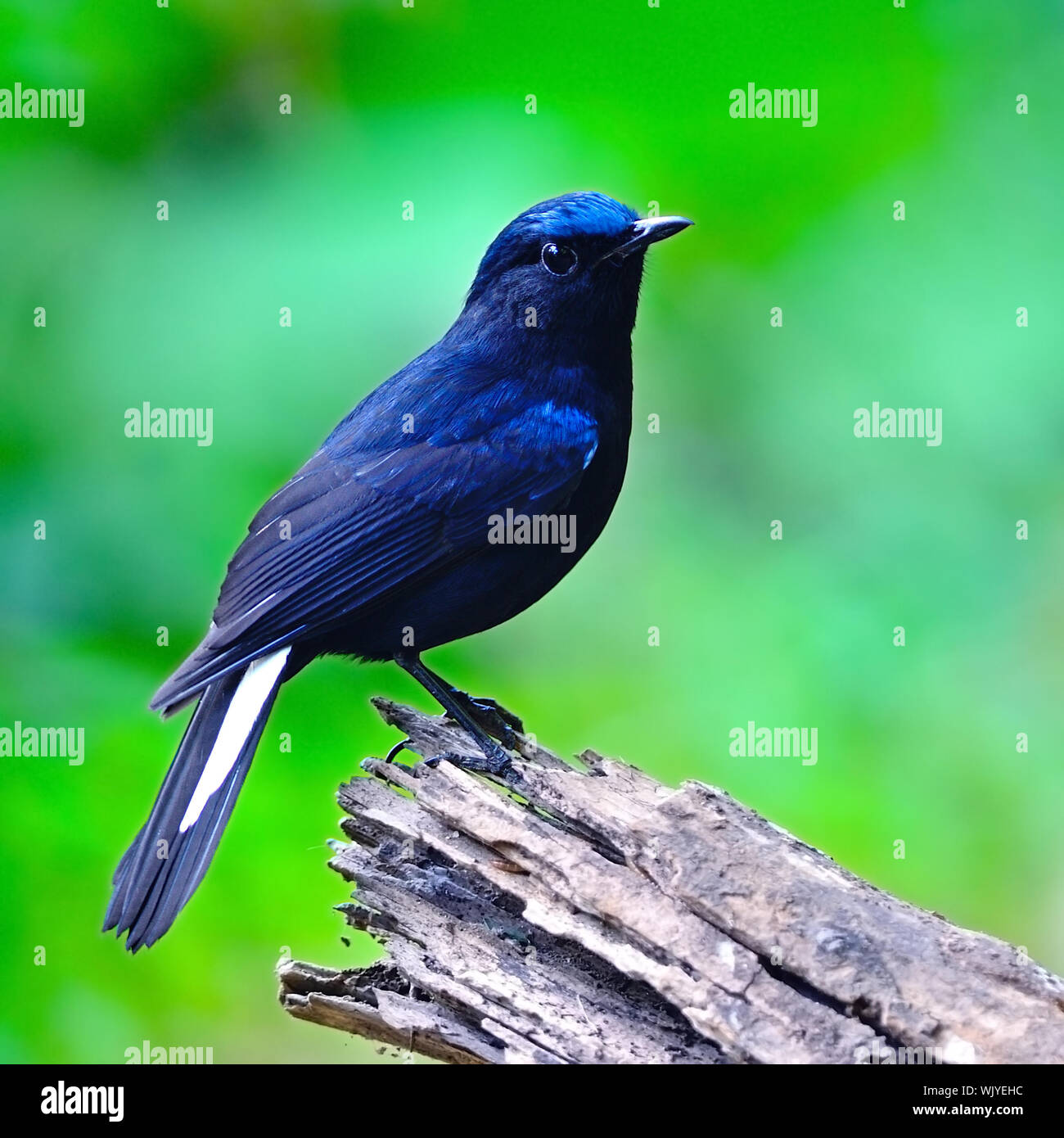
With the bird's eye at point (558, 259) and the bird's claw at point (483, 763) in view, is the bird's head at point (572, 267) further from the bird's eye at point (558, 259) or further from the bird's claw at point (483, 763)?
the bird's claw at point (483, 763)

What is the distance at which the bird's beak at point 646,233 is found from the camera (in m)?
3.98

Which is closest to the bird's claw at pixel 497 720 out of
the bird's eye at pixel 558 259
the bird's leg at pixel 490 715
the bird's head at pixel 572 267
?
the bird's leg at pixel 490 715

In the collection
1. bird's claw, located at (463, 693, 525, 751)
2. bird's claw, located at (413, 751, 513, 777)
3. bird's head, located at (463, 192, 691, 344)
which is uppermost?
bird's head, located at (463, 192, 691, 344)

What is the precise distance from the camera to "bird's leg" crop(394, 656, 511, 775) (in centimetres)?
378

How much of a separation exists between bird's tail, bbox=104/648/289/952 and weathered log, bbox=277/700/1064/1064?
36 cm

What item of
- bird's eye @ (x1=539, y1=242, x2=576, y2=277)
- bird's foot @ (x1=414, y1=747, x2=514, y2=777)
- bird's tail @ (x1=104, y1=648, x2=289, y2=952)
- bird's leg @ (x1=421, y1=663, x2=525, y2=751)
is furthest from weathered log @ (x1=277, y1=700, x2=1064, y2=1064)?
bird's eye @ (x1=539, y1=242, x2=576, y2=277)

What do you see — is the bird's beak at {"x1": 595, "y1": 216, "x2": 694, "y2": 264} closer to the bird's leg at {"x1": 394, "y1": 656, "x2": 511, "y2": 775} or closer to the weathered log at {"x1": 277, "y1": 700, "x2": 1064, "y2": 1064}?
the bird's leg at {"x1": 394, "y1": 656, "x2": 511, "y2": 775}

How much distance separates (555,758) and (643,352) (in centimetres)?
224

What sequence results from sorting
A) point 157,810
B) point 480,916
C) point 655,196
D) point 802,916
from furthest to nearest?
point 655,196 < point 157,810 < point 480,916 < point 802,916

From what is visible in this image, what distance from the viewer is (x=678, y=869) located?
2.98 metres

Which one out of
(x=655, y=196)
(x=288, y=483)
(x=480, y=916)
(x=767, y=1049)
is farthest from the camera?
(x=655, y=196)

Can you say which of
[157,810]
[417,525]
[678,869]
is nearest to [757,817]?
[678,869]

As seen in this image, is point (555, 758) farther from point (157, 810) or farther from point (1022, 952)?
point (1022, 952)

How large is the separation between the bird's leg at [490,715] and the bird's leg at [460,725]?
0.03 meters
